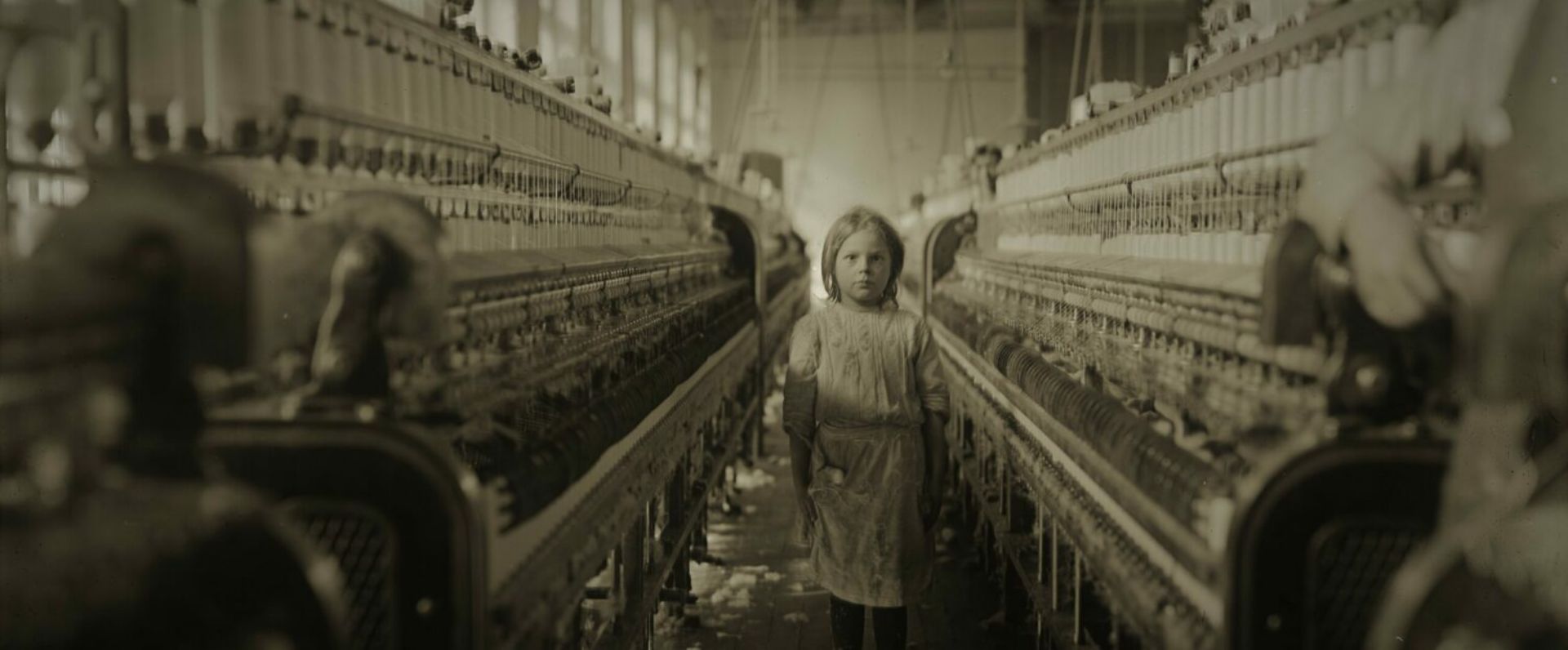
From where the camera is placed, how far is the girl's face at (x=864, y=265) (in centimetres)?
293

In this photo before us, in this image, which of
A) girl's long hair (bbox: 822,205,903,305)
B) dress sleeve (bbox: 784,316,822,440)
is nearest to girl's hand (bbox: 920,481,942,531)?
dress sleeve (bbox: 784,316,822,440)

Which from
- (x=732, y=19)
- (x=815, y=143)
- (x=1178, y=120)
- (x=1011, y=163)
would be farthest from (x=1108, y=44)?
(x=1178, y=120)

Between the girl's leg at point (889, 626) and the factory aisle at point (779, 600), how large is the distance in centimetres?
74

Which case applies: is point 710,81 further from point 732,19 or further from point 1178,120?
point 1178,120

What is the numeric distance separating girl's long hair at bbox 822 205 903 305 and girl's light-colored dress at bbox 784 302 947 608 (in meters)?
0.12

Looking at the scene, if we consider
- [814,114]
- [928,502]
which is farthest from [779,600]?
[814,114]

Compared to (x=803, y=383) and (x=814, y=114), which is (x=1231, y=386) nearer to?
(x=803, y=383)

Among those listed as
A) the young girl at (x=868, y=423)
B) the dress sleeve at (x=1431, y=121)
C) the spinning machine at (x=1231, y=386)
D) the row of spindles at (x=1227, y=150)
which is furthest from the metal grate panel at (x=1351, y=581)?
the young girl at (x=868, y=423)

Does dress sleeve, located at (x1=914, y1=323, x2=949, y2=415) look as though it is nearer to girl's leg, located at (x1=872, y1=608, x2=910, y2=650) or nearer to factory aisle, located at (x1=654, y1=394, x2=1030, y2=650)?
girl's leg, located at (x1=872, y1=608, x2=910, y2=650)

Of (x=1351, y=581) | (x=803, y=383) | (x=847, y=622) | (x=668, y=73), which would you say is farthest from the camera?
(x=668, y=73)

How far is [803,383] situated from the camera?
115 inches

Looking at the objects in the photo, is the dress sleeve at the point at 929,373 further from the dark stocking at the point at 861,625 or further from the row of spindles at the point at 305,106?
the row of spindles at the point at 305,106

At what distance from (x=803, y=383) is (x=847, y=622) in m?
0.69

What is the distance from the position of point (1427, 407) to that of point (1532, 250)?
0.75 ft
